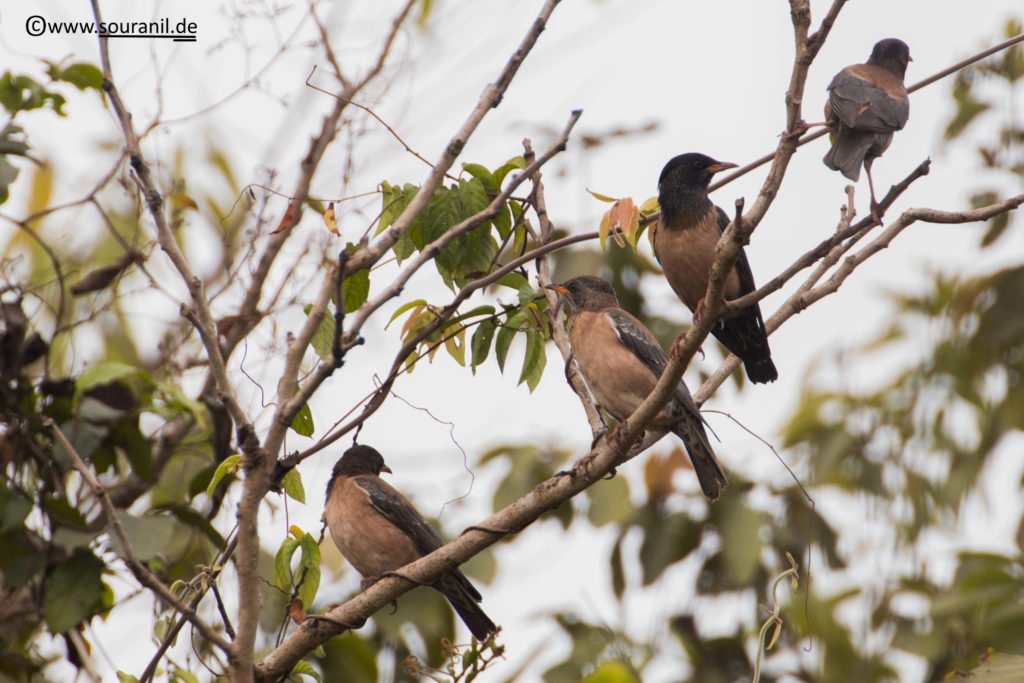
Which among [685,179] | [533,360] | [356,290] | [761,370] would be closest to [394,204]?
[356,290]

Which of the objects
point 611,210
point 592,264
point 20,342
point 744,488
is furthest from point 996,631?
point 20,342

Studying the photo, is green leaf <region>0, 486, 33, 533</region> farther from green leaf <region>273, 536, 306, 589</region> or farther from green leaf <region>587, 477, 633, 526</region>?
green leaf <region>587, 477, 633, 526</region>

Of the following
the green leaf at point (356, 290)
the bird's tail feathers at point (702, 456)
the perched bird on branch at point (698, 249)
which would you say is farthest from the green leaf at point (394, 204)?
the bird's tail feathers at point (702, 456)

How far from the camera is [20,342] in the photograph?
4.20m

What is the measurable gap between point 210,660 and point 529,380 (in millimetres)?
2315

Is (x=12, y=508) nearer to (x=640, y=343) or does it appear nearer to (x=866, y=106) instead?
(x=640, y=343)

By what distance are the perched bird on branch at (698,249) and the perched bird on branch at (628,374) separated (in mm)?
346

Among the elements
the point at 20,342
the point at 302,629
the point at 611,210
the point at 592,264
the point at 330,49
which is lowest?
the point at 302,629

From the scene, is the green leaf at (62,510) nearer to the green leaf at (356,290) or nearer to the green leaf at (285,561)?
the green leaf at (285,561)

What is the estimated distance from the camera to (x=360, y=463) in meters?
5.98

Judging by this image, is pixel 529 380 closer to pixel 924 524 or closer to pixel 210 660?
pixel 210 660

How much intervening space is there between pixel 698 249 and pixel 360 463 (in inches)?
100

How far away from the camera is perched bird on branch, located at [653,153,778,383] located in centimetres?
477

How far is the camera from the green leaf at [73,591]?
13.1 feet
